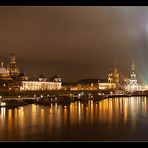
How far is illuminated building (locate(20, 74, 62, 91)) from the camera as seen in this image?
45.9ft

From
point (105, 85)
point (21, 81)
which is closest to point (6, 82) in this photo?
point (21, 81)

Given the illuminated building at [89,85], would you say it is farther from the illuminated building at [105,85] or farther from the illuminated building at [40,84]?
the illuminated building at [40,84]

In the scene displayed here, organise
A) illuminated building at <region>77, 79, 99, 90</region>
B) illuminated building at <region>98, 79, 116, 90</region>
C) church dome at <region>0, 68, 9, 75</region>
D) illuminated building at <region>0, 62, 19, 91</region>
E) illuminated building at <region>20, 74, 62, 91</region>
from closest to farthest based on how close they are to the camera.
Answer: illuminated building at <region>0, 62, 19, 91</region>, illuminated building at <region>20, 74, 62, 91</region>, church dome at <region>0, 68, 9, 75</region>, illuminated building at <region>77, 79, 99, 90</region>, illuminated building at <region>98, 79, 116, 90</region>

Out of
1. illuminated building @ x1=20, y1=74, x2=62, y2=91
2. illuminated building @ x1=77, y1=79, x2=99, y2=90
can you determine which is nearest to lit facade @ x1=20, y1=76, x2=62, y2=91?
illuminated building @ x1=20, y1=74, x2=62, y2=91

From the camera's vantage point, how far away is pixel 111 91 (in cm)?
1919

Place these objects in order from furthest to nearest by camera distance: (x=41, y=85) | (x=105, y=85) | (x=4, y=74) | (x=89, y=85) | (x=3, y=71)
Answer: (x=105, y=85) < (x=89, y=85) < (x=41, y=85) < (x=3, y=71) < (x=4, y=74)

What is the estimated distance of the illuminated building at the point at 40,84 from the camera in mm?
14000

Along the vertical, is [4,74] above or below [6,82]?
above

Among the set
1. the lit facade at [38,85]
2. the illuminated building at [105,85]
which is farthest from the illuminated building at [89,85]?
the lit facade at [38,85]

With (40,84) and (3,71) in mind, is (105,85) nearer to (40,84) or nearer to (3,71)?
(40,84)

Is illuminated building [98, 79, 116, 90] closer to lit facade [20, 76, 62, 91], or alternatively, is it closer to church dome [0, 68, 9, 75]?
lit facade [20, 76, 62, 91]

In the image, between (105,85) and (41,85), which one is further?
(105,85)

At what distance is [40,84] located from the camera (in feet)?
47.3
